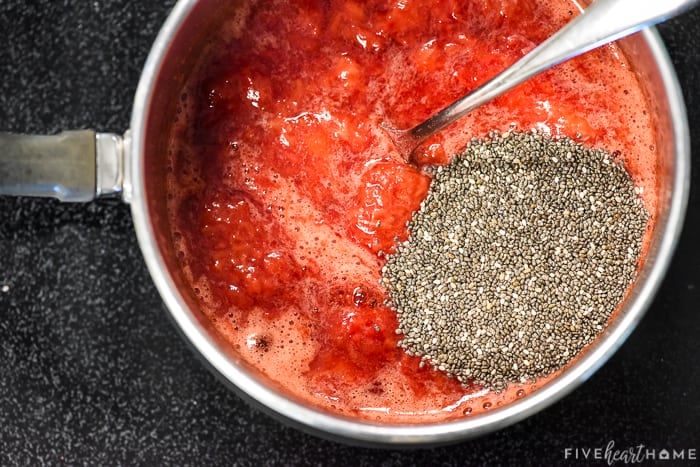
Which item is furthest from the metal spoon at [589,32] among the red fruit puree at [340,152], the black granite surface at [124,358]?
the black granite surface at [124,358]

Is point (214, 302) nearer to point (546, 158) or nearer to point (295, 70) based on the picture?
point (295, 70)

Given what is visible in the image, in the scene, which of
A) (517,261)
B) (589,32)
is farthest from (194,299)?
(589,32)

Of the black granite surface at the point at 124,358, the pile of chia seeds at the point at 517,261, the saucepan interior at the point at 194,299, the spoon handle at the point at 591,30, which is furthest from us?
the black granite surface at the point at 124,358

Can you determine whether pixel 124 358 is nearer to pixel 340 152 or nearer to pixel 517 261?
pixel 340 152

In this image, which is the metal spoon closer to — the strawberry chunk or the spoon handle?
the spoon handle

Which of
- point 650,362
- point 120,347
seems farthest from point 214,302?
point 650,362

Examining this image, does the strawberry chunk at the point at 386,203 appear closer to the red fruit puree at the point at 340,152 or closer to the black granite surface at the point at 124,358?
the red fruit puree at the point at 340,152
